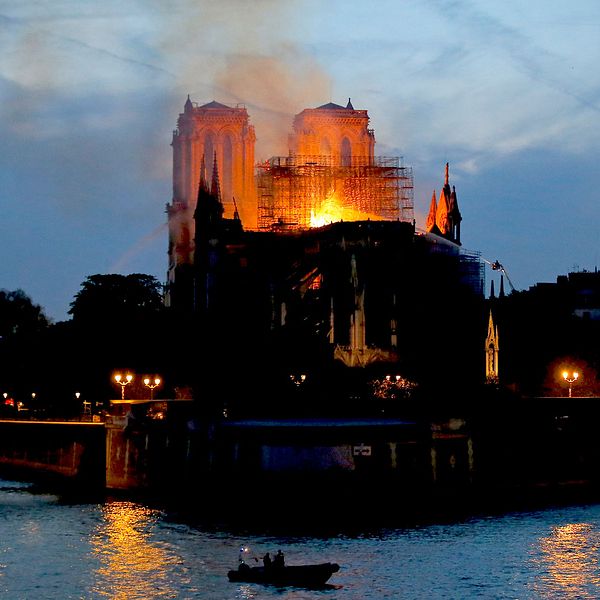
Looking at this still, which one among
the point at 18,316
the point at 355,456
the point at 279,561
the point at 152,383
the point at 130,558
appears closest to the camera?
the point at 279,561

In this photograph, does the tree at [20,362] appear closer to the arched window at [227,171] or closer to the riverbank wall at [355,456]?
the arched window at [227,171]

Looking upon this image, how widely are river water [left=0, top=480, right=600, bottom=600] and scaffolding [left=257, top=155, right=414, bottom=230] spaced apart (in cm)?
7151

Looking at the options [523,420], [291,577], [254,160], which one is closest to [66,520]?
[291,577]

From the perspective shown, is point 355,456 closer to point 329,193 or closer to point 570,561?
point 570,561

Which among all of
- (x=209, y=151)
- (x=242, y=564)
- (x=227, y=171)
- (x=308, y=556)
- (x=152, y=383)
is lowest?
(x=242, y=564)

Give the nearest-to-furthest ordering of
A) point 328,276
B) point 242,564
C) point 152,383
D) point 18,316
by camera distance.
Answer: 1. point 242,564
2. point 152,383
3. point 328,276
4. point 18,316

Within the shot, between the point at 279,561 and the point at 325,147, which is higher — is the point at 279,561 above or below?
below

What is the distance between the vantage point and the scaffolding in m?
140

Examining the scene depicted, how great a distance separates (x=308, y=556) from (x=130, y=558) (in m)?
6.88

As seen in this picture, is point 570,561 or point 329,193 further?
point 329,193

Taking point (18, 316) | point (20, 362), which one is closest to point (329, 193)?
point (20, 362)

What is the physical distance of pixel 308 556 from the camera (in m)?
57.5

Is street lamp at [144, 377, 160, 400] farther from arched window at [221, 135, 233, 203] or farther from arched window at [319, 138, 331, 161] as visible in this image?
arched window at [221, 135, 233, 203]

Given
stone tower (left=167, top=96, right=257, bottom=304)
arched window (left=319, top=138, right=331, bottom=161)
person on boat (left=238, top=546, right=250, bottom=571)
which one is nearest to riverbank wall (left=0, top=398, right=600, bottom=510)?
person on boat (left=238, top=546, right=250, bottom=571)
